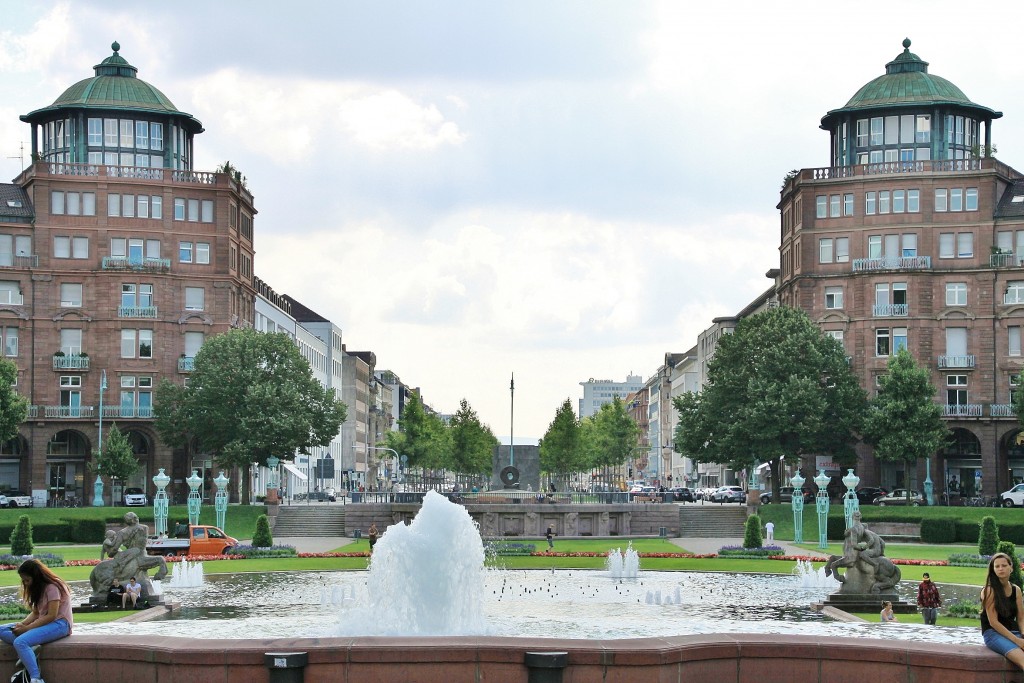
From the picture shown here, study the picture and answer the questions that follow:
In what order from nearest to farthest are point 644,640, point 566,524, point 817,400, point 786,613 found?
point 644,640, point 786,613, point 566,524, point 817,400

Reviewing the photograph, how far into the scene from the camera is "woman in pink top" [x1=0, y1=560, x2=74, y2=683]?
1978cm

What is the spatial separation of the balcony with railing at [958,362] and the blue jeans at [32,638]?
3285 inches

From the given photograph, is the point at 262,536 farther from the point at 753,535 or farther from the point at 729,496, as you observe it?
the point at 729,496

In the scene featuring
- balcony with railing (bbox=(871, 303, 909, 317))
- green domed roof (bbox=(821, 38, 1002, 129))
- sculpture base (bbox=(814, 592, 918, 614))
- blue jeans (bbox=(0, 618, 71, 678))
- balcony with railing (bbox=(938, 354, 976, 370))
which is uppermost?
green domed roof (bbox=(821, 38, 1002, 129))


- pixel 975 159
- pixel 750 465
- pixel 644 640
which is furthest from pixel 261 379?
pixel 644 640

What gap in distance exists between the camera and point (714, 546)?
2758 inches

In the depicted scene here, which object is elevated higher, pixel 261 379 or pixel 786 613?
pixel 261 379

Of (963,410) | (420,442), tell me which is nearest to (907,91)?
(963,410)

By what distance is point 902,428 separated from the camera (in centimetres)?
8894

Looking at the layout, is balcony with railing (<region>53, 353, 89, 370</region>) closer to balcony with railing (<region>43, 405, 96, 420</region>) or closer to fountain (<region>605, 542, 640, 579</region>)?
balcony with railing (<region>43, 405, 96, 420</region>)

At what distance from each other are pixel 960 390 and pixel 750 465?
16356mm

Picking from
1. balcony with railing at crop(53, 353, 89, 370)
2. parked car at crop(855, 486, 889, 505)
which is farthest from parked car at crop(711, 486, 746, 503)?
balcony with railing at crop(53, 353, 89, 370)

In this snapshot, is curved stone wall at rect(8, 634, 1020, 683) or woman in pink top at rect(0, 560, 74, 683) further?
curved stone wall at rect(8, 634, 1020, 683)

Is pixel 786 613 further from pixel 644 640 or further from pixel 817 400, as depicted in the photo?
pixel 817 400
